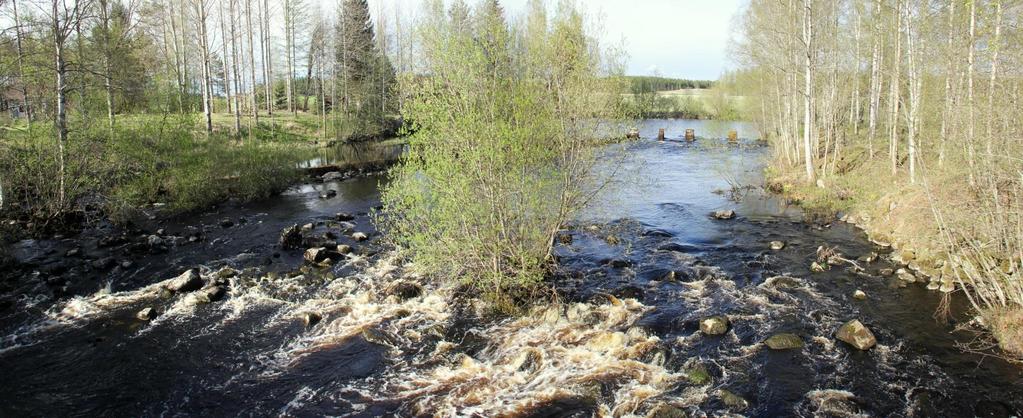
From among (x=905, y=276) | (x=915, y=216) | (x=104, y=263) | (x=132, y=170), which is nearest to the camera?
(x=905, y=276)

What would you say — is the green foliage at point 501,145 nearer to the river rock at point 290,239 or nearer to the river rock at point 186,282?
the river rock at point 186,282

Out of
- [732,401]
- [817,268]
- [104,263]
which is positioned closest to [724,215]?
[817,268]

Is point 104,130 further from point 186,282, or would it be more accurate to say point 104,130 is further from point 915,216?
point 915,216

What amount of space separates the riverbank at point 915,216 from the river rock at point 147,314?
18.4 m

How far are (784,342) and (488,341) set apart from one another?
21.7ft

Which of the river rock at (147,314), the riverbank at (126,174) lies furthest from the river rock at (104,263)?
the river rock at (147,314)

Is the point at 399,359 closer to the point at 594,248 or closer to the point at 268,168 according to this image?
the point at 594,248

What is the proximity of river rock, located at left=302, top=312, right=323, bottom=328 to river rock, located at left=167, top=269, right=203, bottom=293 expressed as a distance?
4.26 m

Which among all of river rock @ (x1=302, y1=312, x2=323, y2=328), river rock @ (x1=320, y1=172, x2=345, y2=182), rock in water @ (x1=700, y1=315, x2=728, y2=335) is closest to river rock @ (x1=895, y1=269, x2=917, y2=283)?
rock in water @ (x1=700, y1=315, x2=728, y2=335)

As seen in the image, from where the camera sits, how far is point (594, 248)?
19.2 metres

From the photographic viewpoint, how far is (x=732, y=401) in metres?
9.88

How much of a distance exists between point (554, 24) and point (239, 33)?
43.7 m

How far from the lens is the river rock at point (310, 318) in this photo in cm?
1341

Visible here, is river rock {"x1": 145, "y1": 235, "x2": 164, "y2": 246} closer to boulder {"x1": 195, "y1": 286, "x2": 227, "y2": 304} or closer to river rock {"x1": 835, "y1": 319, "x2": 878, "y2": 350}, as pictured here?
boulder {"x1": 195, "y1": 286, "x2": 227, "y2": 304}
